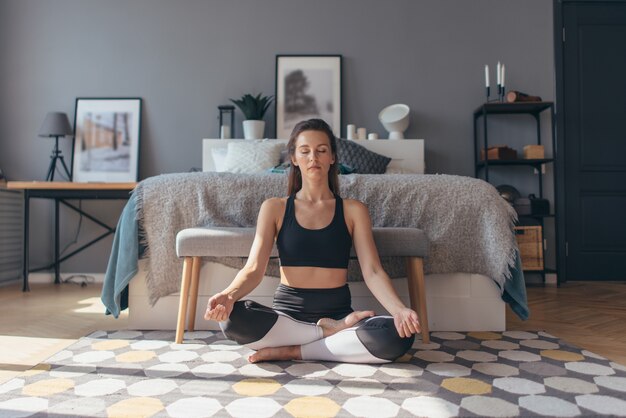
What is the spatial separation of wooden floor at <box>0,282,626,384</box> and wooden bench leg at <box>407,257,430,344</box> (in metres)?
0.59

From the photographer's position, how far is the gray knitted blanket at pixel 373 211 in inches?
85.1

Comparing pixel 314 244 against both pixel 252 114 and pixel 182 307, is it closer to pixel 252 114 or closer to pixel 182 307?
pixel 182 307

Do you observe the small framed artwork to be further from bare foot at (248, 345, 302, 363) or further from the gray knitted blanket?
bare foot at (248, 345, 302, 363)

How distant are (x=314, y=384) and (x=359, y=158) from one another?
242 cm

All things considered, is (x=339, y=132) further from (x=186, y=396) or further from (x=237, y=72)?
(x=186, y=396)

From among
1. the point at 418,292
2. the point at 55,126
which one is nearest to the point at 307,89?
the point at 55,126

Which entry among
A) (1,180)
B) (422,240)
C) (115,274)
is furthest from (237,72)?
(422,240)

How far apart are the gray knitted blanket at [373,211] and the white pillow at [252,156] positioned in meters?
1.32

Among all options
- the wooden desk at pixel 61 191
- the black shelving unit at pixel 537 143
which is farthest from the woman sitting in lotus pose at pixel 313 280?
the black shelving unit at pixel 537 143

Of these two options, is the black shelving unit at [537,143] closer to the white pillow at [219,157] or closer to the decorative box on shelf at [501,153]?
the decorative box on shelf at [501,153]

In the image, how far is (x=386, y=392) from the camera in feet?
4.41

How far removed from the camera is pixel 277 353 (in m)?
1.63

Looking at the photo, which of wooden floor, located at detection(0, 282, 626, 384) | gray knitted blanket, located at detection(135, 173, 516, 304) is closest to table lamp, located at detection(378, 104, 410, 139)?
wooden floor, located at detection(0, 282, 626, 384)

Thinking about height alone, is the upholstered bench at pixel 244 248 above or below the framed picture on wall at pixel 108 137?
below
